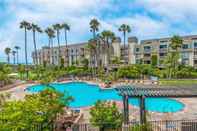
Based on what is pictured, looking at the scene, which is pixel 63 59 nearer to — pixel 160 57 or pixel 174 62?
pixel 160 57

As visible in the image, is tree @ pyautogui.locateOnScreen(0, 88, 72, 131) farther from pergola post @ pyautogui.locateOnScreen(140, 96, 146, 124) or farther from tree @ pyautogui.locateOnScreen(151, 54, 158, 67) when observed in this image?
tree @ pyautogui.locateOnScreen(151, 54, 158, 67)

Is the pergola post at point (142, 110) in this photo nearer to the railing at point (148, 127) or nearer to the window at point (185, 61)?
the railing at point (148, 127)

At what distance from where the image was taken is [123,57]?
96000mm

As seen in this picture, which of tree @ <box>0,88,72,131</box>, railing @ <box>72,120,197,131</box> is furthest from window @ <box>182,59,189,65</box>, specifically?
tree @ <box>0,88,72,131</box>

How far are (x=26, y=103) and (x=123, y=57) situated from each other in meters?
81.6

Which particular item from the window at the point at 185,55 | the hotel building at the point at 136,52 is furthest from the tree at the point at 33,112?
the window at the point at 185,55

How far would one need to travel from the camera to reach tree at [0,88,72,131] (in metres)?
14.2

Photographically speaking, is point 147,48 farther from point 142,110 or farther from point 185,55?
point 142,110

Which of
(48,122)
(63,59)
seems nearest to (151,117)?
(48,122)

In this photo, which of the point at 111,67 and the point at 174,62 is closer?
the point at 174,62

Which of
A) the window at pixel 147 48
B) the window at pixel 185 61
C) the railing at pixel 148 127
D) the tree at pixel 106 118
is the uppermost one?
the window at pixel 147 48

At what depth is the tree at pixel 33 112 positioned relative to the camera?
14.2 meters

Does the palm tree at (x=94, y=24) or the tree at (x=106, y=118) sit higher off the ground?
the palm tree at (x=94, y=24)

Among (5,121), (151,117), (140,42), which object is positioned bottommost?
(151,117)
